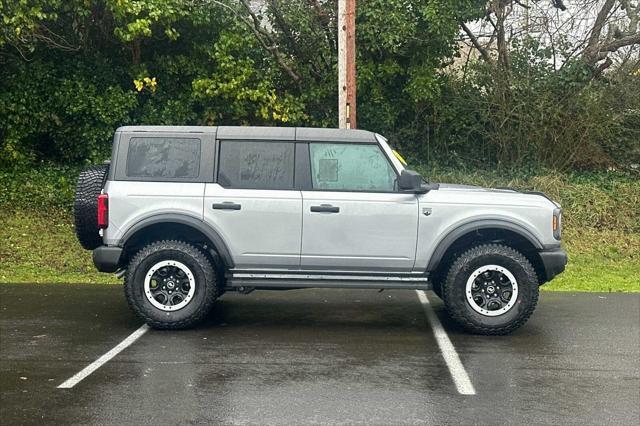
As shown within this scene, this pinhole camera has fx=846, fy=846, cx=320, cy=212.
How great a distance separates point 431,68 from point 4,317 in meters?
9.87

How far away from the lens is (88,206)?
834 cm

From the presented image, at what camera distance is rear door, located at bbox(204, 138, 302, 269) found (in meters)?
8.12

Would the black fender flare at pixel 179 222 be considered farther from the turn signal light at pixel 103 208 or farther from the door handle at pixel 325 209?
the door handle at pixel 325 209

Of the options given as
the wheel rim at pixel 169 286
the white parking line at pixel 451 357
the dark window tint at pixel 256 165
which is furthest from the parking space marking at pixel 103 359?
the white parking line at pixel 451 357

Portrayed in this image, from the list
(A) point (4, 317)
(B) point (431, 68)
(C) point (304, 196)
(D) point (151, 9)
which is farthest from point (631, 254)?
(A) point (4, 317)

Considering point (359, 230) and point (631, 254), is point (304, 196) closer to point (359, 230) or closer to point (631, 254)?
point (359, 230)

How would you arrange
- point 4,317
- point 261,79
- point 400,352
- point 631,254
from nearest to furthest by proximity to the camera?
point 400,352 < point 4,317 < point 631,254 < point 261,79

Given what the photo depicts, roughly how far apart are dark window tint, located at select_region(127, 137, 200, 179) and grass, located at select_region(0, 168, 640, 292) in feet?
11.3

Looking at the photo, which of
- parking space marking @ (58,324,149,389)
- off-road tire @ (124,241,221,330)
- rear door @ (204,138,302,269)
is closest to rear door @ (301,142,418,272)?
rear door @ (204,138,302,269)

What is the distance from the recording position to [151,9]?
1398 centimetres

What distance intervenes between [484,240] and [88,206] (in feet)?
12.9

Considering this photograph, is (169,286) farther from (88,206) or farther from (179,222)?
(88,206)

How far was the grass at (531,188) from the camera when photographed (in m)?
11.9

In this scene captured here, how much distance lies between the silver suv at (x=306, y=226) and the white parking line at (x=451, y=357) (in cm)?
31
